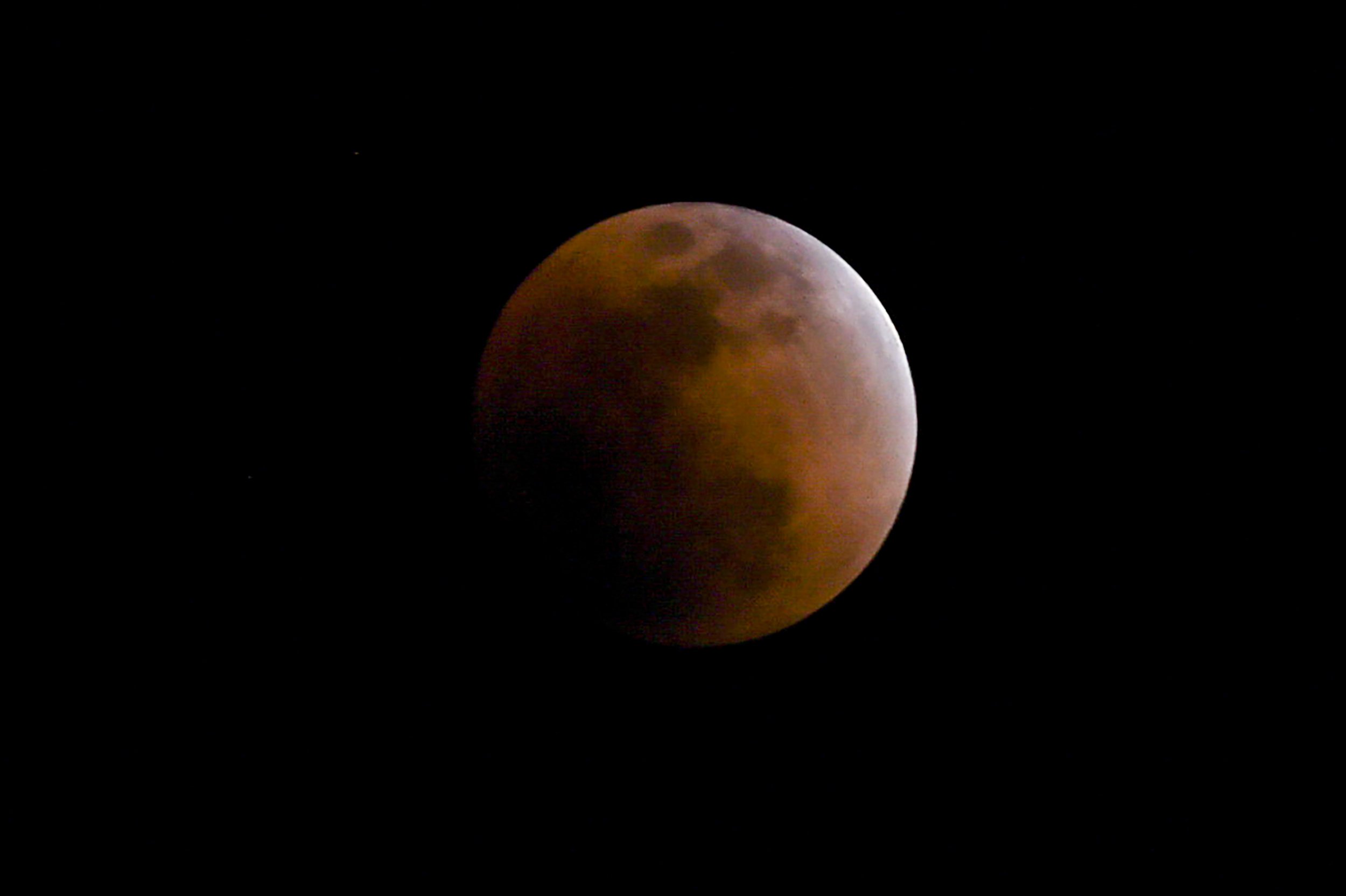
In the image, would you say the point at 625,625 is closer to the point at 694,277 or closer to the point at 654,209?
the point at 694,277

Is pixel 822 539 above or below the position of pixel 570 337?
below

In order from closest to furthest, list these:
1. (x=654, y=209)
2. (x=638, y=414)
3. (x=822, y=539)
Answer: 1. (x=638, y=414)
2. (x=822, y=539)
3. (x=654, y=209)

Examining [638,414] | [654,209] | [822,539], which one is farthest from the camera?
[654,209]

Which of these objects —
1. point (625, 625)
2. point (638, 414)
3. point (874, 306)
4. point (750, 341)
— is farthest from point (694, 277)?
point (625, 625)

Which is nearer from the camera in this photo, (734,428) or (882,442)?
(734,428)

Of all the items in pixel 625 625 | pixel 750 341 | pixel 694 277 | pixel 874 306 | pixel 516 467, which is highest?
pixel 874 306

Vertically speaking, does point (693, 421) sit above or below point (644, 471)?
above
